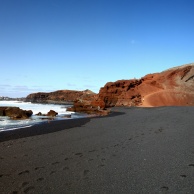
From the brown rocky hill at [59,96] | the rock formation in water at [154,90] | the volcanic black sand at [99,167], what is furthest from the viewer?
the brown rocky hill at [59,96]

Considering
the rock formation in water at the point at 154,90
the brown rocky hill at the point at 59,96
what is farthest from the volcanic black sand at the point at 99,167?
the brown rocky hill at the point at 59,96

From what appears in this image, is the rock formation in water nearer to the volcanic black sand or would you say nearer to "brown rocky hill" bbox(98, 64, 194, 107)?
"brown rocky hill" bbox(98, 64, 194, 107)

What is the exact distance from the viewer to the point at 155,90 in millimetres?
46031

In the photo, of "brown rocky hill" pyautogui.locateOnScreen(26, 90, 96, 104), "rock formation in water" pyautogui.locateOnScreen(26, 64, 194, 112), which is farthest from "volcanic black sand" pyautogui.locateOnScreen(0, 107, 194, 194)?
"brown rocky hill" pyautogui.locateOnScreen(26, 90, 96, 104)

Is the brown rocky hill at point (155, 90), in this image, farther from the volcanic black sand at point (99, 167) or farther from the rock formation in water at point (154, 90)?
the volcanic black sand at point (99, 167)

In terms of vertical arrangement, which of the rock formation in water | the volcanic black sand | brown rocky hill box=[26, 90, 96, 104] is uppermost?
brown rocky hill box=[26, 90, 96, 104]

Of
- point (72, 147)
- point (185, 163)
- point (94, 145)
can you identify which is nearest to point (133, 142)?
point (94, 145)

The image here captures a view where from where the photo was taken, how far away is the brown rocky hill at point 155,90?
4375cm

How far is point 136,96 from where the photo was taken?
157 feet

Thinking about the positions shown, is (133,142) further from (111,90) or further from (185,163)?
(111,90)

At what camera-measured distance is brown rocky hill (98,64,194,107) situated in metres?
43.8

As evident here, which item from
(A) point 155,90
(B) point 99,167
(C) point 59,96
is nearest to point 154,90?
(A) point 155,90

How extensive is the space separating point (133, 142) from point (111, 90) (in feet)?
133

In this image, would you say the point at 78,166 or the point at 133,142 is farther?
the point at 133,142
